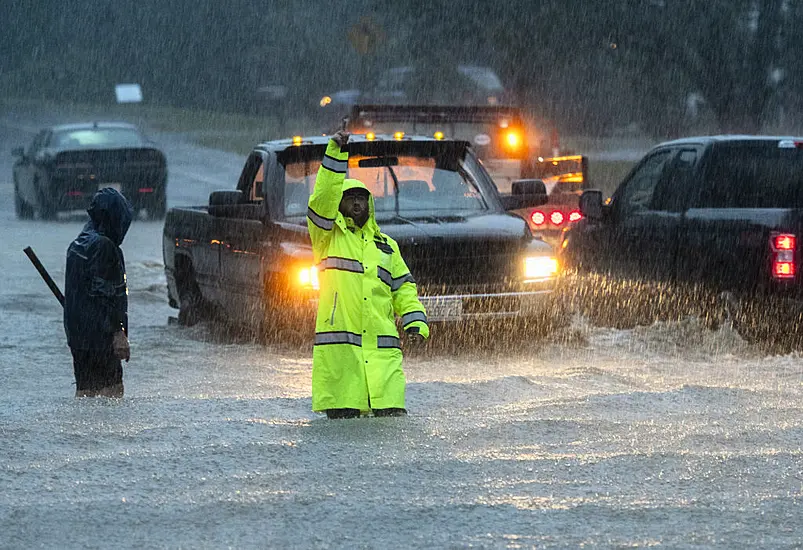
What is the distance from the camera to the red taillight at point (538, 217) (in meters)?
16.1

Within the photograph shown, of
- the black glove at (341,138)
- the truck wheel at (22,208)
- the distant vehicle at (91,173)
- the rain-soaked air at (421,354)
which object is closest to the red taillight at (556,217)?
the rain-soaked air at (421,354)

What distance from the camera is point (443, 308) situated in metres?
11.2

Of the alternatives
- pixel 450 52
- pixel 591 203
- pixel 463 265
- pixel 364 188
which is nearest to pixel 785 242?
pixel 591 203

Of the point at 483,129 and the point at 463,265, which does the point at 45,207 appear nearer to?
the point at 483,129

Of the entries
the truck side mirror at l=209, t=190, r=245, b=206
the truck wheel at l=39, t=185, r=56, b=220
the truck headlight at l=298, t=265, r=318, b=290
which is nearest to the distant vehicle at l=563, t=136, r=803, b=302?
the truck headlight at l=298, t=265, r=318, b=290

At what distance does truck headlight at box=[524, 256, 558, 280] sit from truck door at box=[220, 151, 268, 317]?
1840 mm

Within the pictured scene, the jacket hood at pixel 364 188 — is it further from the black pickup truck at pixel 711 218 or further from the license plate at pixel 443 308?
the black pickup truck at pixel 711 218

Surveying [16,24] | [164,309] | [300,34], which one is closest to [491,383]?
[164,309]

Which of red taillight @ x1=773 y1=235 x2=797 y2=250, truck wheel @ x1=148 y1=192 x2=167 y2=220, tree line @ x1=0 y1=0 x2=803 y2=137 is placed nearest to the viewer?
red taillight @ x1=773 y1=235 x2=797 y2=250

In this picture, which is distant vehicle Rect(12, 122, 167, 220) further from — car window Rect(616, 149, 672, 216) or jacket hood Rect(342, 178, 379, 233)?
jacket hood Rect(342, 178, 379, 233)

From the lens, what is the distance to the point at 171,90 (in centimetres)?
6222

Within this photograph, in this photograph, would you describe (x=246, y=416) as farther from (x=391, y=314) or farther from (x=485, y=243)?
(x=485, y=243)

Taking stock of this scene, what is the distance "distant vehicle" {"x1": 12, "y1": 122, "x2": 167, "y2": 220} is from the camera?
2589cm

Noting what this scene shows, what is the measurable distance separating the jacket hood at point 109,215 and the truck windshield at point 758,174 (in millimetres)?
4766
